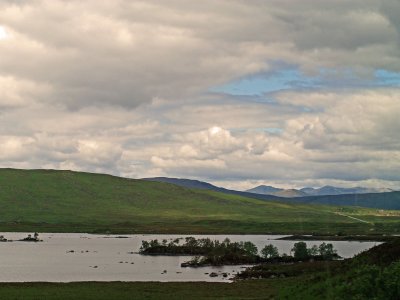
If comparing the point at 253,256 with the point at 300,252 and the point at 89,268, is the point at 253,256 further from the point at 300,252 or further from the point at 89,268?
the point at 89,268

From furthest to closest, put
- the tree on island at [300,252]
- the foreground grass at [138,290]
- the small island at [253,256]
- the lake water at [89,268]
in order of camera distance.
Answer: the tree on island at [300,252] < the small island at [253,256] < the lake water at [89,268] < the foreground grass at [138,290]

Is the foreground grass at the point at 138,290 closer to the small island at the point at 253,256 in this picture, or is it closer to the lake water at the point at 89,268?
the lake water at the point at 89,268

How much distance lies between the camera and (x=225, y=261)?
5851 inches

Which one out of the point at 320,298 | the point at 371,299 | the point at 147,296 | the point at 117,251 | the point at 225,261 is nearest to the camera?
the point at 371,299

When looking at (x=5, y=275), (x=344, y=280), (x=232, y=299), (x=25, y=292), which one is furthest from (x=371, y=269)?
(x=5, y=275)

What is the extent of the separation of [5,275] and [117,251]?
75366 millimetres

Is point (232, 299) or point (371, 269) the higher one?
point (371, 269)

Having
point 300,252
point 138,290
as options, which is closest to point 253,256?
point 300,252

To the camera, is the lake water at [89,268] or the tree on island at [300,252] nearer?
the lake water at [89,268]

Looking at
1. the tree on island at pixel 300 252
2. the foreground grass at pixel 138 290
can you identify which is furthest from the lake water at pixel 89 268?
the tree on island at pixel 300 252

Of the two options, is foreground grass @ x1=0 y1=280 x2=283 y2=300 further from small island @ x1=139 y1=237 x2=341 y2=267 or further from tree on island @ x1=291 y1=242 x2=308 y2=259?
tree on island @ x1=291 y1=242 x2=308 y2=259

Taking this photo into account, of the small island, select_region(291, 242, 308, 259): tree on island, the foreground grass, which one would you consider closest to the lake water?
the small island

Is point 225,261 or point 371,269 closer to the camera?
Result: point 371,269

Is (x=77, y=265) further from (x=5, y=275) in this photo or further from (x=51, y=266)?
(x=5, y=275)
